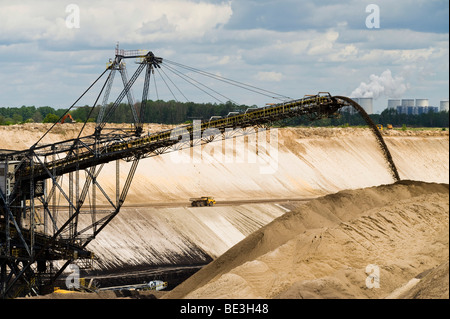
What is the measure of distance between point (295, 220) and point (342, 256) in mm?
7145

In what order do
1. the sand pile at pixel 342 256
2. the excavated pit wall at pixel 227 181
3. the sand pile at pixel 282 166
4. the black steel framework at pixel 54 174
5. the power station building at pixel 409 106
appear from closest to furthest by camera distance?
the sand pile at pixel 342 256 → the black steel framework at pixel 54 174 → the excavated pit wall at pixel 227 181 → the sand pile at pixel 282 166 → the power station building at pixel 409 106

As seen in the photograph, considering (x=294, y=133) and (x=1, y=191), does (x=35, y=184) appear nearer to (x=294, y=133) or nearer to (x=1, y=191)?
(x=1, y=191)

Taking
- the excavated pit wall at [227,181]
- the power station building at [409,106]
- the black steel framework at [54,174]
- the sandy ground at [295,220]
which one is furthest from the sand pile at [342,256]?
the power station building at [409,106]

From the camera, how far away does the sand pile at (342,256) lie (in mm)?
29766

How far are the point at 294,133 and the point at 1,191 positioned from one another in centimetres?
8960

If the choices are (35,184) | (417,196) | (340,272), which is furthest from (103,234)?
(340,272)

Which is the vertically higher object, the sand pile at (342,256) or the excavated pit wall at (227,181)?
the sand pile at (342,256)

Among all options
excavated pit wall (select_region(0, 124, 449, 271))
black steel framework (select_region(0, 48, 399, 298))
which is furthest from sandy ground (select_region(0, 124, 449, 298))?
black steel framework (select_region(0, 48, 399, 298))

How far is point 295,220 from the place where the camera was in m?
40.2

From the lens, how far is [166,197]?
91.4 m

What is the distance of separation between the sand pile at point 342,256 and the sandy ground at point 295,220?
0.05m

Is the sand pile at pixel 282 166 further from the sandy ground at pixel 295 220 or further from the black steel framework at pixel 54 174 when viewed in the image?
the black steel framework at pixel 54 174

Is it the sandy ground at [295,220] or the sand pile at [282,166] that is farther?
the sand pile at [282,166]

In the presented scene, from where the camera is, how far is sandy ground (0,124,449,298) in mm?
31547
